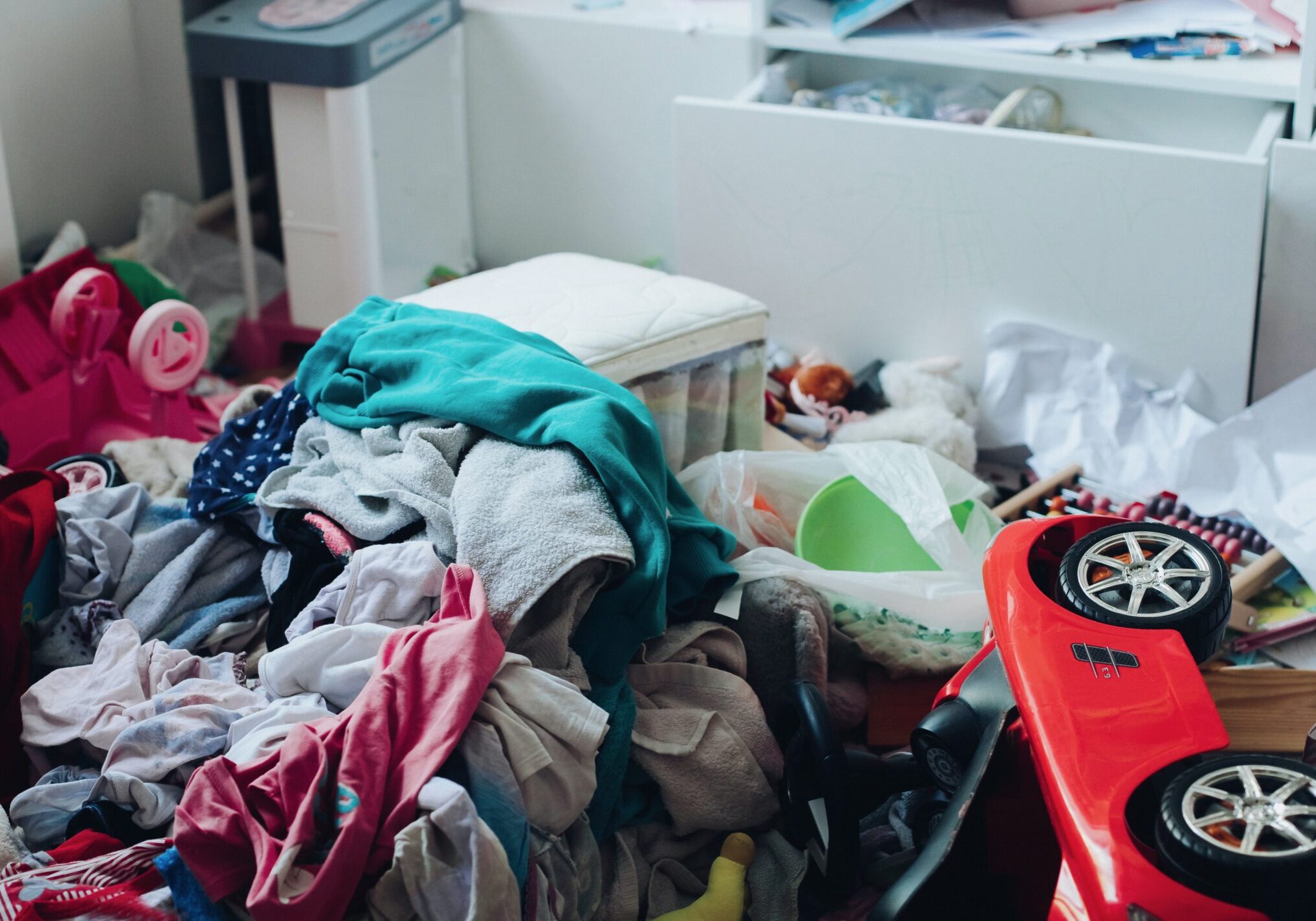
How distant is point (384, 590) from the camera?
3.91 feet

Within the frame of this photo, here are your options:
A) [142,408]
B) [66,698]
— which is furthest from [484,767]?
[142,408]

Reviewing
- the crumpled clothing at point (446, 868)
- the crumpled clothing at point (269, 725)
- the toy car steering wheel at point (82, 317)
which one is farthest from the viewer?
the toy car steering wheel at point (82, 317)

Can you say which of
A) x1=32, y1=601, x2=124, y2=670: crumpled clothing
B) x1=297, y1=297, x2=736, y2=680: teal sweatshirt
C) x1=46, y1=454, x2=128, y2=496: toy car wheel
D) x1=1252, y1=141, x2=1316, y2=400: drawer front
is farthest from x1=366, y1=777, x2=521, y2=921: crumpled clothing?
x1=1252, y1=141, x2=1316, y2=400: drawer front

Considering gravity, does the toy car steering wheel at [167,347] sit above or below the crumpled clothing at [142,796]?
above

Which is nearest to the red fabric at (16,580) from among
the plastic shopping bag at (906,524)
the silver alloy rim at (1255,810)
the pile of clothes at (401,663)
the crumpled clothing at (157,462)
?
the pile of clothes at (401,663)

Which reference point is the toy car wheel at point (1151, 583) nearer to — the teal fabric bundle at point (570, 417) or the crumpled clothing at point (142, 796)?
the teal fabric bundle at point (570, 417)

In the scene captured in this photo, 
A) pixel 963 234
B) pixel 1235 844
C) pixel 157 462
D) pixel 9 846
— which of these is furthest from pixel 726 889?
pixel 963 234

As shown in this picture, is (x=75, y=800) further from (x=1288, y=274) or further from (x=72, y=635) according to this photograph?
(x=1288, y=274)

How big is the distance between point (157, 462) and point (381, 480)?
470 millimetres

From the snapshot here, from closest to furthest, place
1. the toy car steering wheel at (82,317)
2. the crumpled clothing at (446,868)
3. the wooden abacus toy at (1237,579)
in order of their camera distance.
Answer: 1. the crumpled clothing at (446,868)
2. the wooden abacus toy at (1237,579)
3. the toy car steering wheel at (82,317)

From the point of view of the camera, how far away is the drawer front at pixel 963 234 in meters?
1.75

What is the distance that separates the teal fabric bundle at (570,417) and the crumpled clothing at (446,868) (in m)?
0.23

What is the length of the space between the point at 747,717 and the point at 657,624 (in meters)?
0.14

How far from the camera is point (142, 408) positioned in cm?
183
